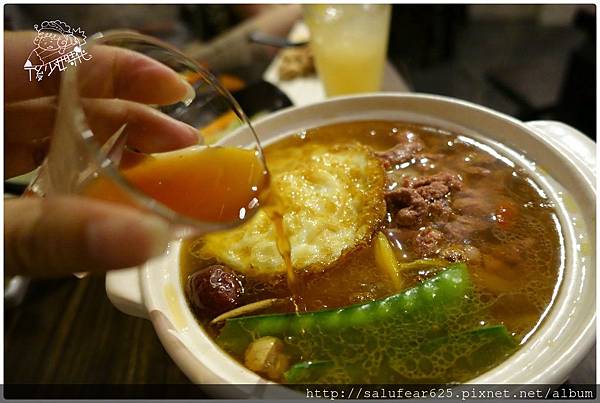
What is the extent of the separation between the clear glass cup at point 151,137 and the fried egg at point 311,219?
10 cm

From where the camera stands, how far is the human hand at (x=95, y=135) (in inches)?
33.4

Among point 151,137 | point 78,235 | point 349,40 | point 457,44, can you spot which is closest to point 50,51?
point 151,137

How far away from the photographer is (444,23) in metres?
3.88

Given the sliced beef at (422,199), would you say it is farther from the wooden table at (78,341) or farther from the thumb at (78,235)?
the wooden table at (78,341)

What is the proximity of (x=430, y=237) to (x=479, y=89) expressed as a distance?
242cm

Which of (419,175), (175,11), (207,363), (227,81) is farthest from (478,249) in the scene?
(175,11)

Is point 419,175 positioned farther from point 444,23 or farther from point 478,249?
point 444,23

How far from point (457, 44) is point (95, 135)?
3.79 m

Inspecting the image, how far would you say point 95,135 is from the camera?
100 cm

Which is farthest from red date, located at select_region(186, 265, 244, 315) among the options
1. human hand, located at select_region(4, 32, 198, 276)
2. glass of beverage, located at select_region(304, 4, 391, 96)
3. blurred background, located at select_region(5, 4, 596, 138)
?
blurred background, located at select_region(5, 4, 596, 138)

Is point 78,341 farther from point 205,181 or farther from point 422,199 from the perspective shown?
point 422,199

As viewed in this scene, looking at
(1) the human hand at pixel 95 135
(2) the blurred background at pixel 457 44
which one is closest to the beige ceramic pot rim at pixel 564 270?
(1) the human hand at pixel 95 135

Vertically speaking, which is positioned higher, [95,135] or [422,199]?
[95,135]

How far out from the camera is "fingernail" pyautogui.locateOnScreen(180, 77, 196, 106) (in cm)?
135
